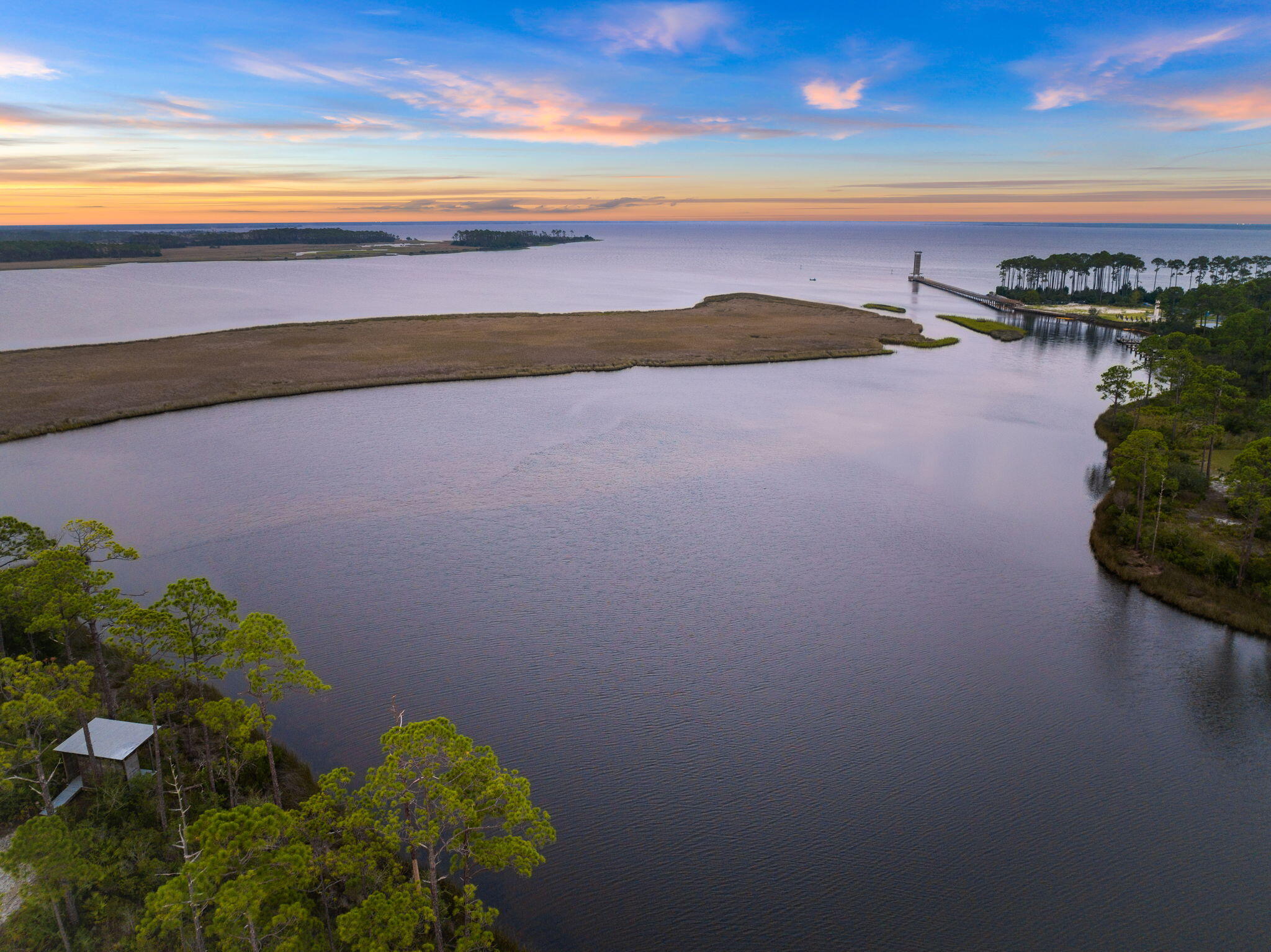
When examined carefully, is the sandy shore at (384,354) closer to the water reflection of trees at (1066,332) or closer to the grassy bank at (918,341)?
the grassy bank at (918,341)

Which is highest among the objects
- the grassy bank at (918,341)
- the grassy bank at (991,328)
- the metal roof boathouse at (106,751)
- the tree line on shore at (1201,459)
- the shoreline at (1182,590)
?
the grassy bank at (991,328)

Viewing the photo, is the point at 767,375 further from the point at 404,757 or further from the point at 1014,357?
the point at 404,757

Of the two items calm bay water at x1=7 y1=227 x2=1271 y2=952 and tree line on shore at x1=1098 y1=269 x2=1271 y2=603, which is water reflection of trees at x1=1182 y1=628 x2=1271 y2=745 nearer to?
calm bay water at x1=7 y1=227 x2=1271 y2=952

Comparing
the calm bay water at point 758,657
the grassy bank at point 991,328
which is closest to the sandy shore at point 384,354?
the grassy bank at point 991,328

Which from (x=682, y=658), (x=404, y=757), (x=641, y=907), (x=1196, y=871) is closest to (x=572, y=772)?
(x=641, y=907)

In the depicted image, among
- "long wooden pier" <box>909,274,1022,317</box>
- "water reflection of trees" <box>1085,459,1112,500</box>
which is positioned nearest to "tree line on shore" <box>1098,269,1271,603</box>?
"water reflection of trees" <box>1085,459,1112,500</box>

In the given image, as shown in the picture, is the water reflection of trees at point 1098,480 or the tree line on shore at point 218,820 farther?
the water reflection of trees at point 1098,480

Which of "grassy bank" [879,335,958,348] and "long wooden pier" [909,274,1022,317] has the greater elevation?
"long wooden pier" [909,274,1022,317]
